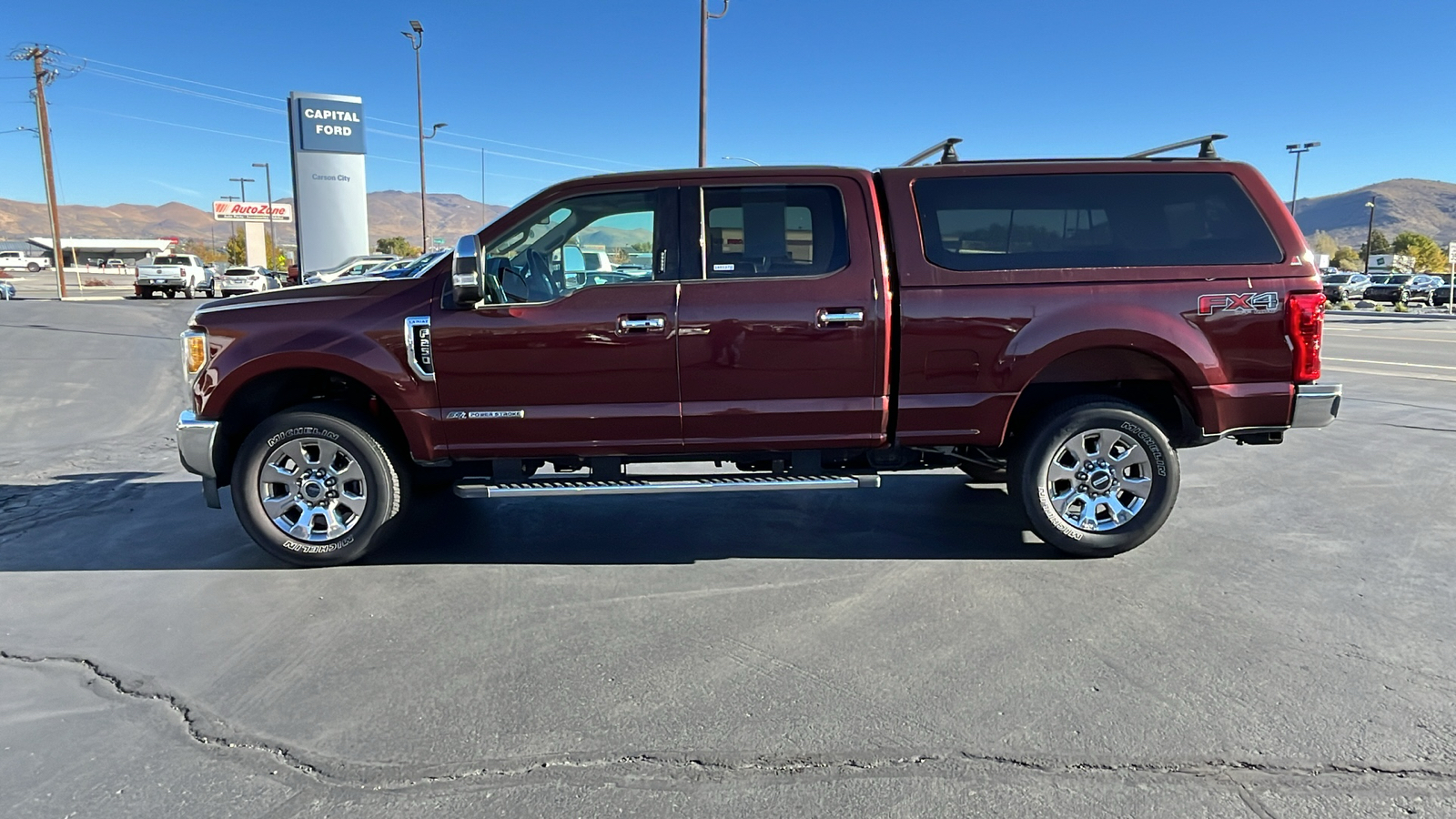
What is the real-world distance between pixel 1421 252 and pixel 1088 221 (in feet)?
345

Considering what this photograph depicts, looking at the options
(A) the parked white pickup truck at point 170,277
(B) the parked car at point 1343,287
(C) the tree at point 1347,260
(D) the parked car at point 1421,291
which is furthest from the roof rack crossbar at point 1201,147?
(C) the tree at point 1347,260

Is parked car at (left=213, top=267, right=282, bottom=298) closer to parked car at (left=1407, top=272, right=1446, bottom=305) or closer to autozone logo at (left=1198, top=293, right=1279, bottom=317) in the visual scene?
autozone logo at (left=1198, top=293, right=1279, bottom=317)

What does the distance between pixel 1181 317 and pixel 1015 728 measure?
2.60 m

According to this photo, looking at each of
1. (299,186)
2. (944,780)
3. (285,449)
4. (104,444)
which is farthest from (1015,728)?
(299,186)

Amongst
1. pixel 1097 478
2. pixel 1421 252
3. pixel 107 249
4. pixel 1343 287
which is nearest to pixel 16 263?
pixel 107 249

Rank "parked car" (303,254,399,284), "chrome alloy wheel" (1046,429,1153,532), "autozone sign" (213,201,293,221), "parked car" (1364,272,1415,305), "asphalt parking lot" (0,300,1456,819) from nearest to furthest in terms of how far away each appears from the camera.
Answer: "asphalt parking lot" (0,300,1456,819) < "chrome alloy wheel" (1046,429,1153,532) < "parked car" (303,254,399,284) < "parked car" (1364,272,1415,305) < "autozone sign" (213,201,293,221)

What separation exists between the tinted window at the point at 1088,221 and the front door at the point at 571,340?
1.49 m

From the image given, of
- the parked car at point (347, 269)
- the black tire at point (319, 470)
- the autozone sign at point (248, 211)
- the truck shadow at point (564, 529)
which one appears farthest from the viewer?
the autozone sign at point (248, 211)

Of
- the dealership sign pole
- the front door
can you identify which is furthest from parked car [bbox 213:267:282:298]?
the front door

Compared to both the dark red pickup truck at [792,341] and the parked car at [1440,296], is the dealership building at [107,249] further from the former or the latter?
the dark red pickup truck at [792,341]

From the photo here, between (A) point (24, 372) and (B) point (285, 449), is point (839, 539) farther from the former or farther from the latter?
(A) point (24, 372)

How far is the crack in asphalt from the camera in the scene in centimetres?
271

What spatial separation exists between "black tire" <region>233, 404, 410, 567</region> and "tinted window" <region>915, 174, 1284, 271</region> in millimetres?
3105

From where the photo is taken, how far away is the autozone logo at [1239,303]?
4.52 metres
